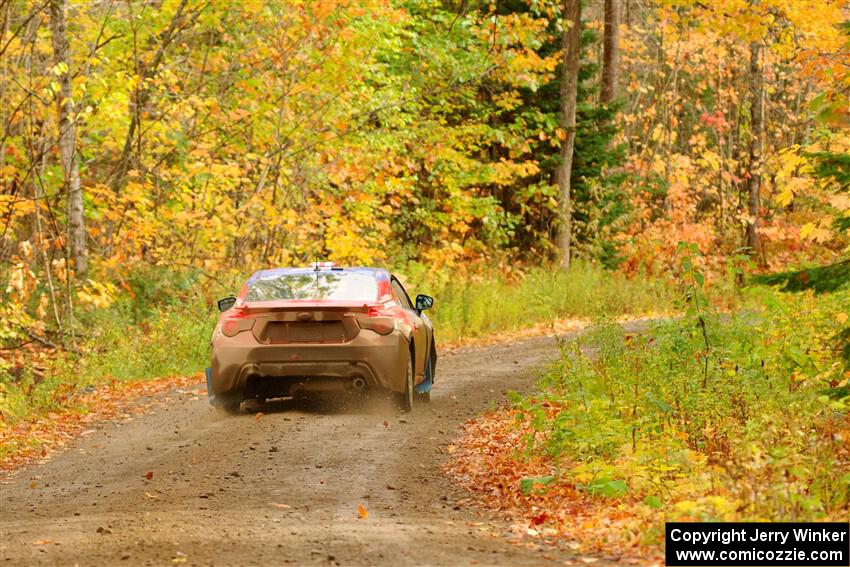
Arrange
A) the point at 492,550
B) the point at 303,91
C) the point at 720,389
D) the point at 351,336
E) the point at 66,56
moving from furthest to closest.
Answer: the point at 303,91, the point at 66,56, the point at 351,336, the point at 720,389, the point at 492,550

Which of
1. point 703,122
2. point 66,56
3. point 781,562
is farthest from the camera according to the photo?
point 703,122

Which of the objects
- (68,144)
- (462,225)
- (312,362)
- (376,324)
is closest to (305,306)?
(312,362)

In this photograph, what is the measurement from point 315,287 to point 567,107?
57.1 feet

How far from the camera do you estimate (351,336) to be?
41.9ft

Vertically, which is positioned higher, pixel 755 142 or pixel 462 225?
pixel 755 142

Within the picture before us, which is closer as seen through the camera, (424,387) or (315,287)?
(315,287)

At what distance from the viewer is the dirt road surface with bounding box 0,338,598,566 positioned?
24.3 ft

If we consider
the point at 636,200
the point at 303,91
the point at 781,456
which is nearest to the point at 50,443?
the point at 781,456

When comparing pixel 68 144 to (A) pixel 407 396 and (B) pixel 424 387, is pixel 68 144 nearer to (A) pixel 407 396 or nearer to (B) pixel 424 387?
(B) pixel 424 387

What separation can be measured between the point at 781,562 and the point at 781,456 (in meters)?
1.46

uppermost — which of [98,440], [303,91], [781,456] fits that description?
[303,91]

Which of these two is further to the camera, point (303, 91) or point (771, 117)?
point (771, 117)

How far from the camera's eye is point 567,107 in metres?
29.5

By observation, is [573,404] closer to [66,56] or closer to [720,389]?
[720,389]
